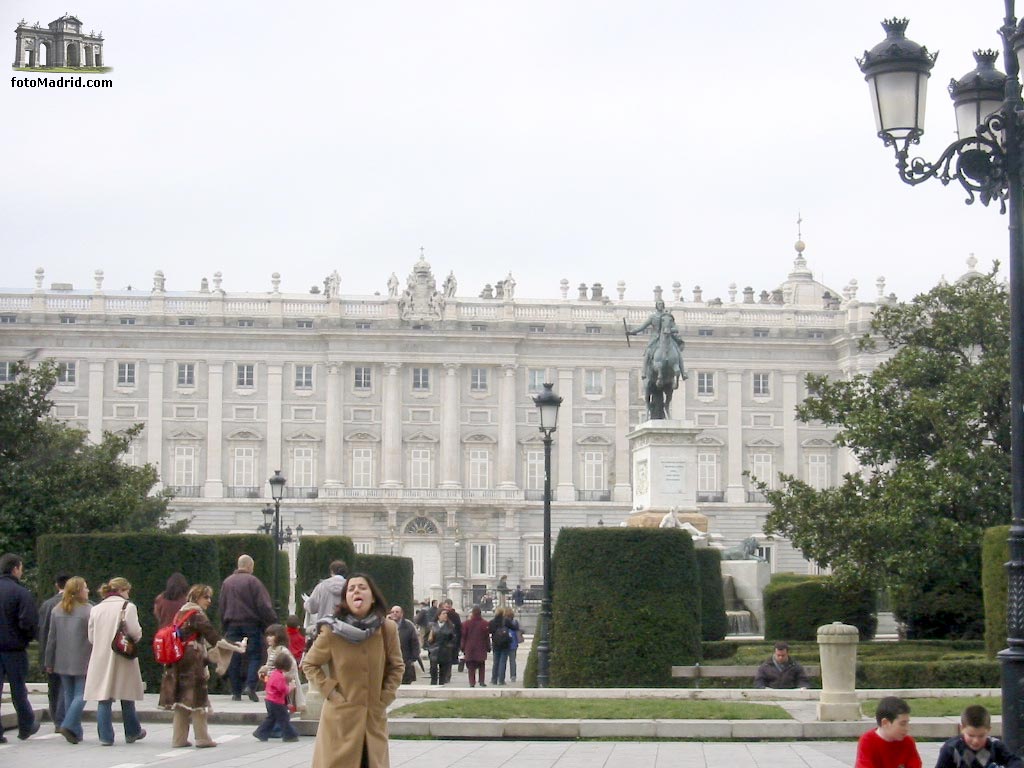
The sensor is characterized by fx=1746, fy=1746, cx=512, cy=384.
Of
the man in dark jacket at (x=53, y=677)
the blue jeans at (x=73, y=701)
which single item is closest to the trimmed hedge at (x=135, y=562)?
the man in dark jacket at (x=53, y=677)

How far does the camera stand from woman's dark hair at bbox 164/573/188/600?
17.0 metres

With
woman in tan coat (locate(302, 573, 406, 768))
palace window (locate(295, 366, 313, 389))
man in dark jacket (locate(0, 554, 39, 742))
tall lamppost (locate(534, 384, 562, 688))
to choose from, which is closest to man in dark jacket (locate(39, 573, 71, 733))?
man in dark jacket (locate(0, 554, 39, 742))

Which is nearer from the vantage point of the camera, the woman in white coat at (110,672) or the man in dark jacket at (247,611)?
the woman in white coat at (110,672)

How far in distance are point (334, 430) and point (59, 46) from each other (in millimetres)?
64645

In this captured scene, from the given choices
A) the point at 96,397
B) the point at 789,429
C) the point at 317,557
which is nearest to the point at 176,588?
the point at 317,557

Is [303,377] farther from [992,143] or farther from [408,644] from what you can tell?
[992,143]

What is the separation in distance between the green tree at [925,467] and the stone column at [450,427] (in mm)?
48672

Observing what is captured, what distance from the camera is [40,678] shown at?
22.4 meters

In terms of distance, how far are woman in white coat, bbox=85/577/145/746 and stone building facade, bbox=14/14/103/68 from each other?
8339 mm

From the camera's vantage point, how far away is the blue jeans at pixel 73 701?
15.5m

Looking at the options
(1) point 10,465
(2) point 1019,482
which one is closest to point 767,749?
(2) point 1019,482

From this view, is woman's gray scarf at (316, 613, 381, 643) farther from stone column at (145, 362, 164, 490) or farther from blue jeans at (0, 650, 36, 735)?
stone column at (145, 362, 164, 490)

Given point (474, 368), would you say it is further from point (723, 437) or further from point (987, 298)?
point (987, 298)

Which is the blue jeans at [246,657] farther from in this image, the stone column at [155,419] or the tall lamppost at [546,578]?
the stone column at [155,419]
